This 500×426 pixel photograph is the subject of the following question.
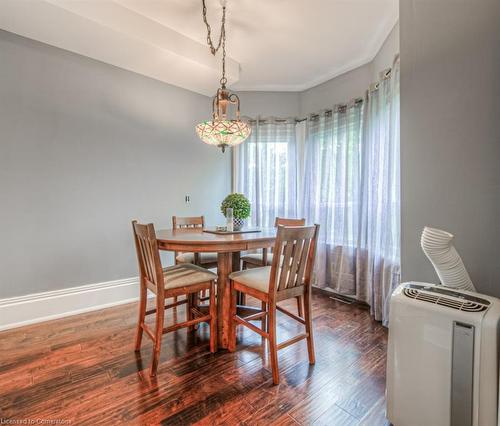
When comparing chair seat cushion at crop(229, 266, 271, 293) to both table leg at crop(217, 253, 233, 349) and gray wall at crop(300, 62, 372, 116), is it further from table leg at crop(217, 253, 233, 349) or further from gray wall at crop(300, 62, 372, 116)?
gray wall at crop(300, 62, 372, 116)

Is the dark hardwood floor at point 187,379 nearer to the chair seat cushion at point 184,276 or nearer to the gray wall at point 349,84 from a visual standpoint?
the chair seat cushion at point 184,276

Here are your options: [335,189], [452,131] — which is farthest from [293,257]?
[335,189]

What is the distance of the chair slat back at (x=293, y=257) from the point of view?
5.17 feet

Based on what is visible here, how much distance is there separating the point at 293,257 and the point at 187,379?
966mm

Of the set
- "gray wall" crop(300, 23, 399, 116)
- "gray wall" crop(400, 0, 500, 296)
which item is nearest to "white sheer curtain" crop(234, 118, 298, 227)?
"gray wall" crop(300, 23, 399, 116)

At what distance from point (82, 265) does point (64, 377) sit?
1.27 metres

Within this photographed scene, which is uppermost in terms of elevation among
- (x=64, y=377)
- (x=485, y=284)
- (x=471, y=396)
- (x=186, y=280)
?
(x=485, y=284)

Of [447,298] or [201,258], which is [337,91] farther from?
[447,298]

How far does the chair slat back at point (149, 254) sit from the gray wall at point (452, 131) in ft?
4.90

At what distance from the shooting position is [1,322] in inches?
88.4

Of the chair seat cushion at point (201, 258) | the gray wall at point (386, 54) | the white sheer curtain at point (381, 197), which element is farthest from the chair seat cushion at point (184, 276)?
the gray wall at point (386, 54)

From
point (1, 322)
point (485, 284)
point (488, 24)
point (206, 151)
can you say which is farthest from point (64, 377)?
point (488, 24)

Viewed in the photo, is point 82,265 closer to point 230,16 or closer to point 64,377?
point 64,377

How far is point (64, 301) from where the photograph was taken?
2529 mm
